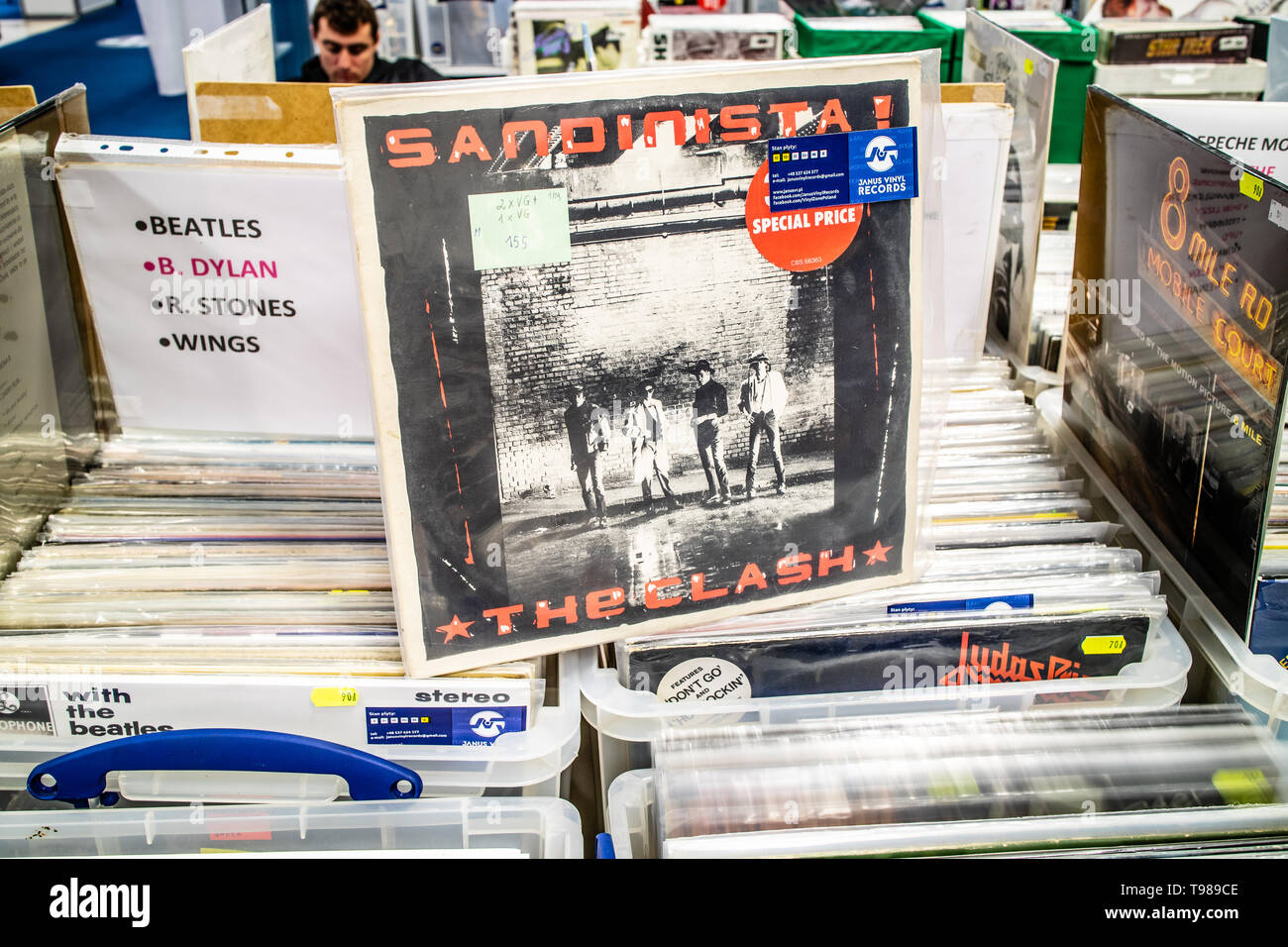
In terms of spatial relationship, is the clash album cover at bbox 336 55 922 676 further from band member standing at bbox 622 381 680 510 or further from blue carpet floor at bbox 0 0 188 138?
blue carpet floor at bbox 0 0 188 138

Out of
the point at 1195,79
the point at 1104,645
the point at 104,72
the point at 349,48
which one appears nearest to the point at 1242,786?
the point at 1104,645

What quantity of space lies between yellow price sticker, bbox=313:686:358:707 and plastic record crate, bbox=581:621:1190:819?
0.20 meters

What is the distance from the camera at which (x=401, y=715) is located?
2.97 ft

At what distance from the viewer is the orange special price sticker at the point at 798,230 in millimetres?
869

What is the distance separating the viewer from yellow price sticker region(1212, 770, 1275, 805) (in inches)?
33.1

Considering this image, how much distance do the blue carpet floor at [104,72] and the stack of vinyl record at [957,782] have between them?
5442 mm

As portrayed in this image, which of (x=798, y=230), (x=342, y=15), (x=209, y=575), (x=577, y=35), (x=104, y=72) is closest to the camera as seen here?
(x=798, y=230)

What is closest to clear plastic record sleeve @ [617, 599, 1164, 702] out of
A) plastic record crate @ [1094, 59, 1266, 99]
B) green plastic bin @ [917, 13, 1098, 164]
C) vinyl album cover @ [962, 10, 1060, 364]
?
vinyl album cover @ [962, 10, 1060, 364]

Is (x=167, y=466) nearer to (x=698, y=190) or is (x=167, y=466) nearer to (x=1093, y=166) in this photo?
(x=698, y=190)

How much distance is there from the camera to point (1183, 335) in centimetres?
101

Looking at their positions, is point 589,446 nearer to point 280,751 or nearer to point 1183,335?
point 280,751

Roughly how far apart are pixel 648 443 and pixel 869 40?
2.53 metres
